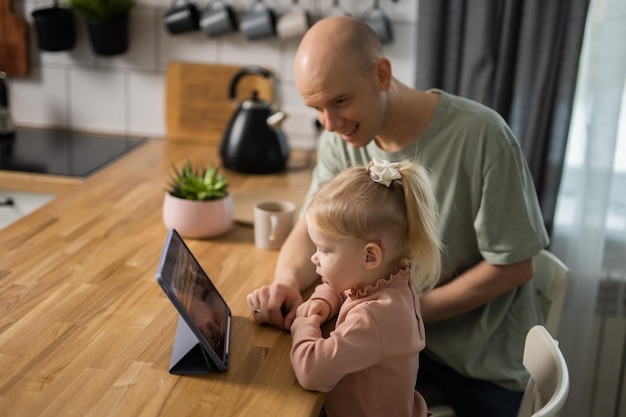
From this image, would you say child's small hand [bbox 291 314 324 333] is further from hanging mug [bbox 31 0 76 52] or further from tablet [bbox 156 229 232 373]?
hanging mug [bbox 31 0 76 52]

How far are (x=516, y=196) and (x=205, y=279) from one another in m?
0.69

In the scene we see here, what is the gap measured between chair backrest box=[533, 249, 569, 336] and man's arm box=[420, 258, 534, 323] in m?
0.08

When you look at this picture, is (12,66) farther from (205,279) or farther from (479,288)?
(479,288)

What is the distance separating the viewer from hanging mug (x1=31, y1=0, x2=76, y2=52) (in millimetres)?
2684

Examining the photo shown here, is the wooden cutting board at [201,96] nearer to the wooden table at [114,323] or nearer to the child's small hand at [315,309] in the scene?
the wooden table at [114,323]

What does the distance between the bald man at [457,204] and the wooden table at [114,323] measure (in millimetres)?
241

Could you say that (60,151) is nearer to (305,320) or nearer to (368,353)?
(305,320)

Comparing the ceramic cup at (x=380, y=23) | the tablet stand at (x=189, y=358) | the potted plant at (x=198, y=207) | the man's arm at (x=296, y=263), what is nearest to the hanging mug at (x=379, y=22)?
the ceramic cup at (x=380, y=23)

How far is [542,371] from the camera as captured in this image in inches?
58.4

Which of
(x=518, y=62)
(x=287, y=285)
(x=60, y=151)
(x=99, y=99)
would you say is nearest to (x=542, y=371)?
(x=287, y=285)

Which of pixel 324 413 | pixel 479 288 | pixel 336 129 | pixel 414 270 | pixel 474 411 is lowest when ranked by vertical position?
pixel 474 411

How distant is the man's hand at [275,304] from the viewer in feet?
4.96

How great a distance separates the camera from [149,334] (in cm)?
145

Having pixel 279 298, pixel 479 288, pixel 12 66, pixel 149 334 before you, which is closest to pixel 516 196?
pixel 479 288
